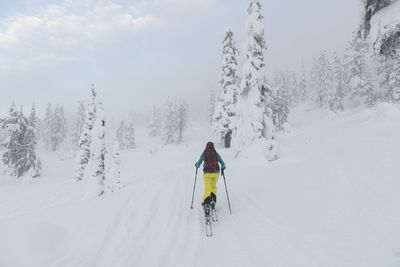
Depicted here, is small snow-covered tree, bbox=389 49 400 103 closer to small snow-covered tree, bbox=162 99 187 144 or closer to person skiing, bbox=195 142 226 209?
person skiing, bbox=195 142 226 209

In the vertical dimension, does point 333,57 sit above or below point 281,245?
above

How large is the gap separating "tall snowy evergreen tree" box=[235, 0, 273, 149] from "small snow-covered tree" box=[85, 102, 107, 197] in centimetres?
961

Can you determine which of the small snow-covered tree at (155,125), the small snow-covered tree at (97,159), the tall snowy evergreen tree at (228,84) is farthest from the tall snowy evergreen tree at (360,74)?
the small snow-covered tree at (155,125)

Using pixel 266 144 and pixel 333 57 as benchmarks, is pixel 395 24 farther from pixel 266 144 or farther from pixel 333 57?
pixel 333 57

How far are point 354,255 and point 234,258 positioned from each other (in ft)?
6.79

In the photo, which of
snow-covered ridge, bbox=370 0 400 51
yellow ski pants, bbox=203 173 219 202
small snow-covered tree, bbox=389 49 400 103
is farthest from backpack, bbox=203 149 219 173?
small snow-covered tree, bbox=389 49 400 103

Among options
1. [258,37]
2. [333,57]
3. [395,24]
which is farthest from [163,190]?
[333,57]

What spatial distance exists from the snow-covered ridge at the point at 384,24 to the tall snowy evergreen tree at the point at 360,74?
135ft

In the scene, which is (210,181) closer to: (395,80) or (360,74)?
(395,80)

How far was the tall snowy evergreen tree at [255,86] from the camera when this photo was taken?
14227 millimetres

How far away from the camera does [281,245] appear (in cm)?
434

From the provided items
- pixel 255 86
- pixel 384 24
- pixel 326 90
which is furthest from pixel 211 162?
pixel 326 90

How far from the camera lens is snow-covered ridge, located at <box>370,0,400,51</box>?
6.96 m

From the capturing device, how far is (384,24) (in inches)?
283
